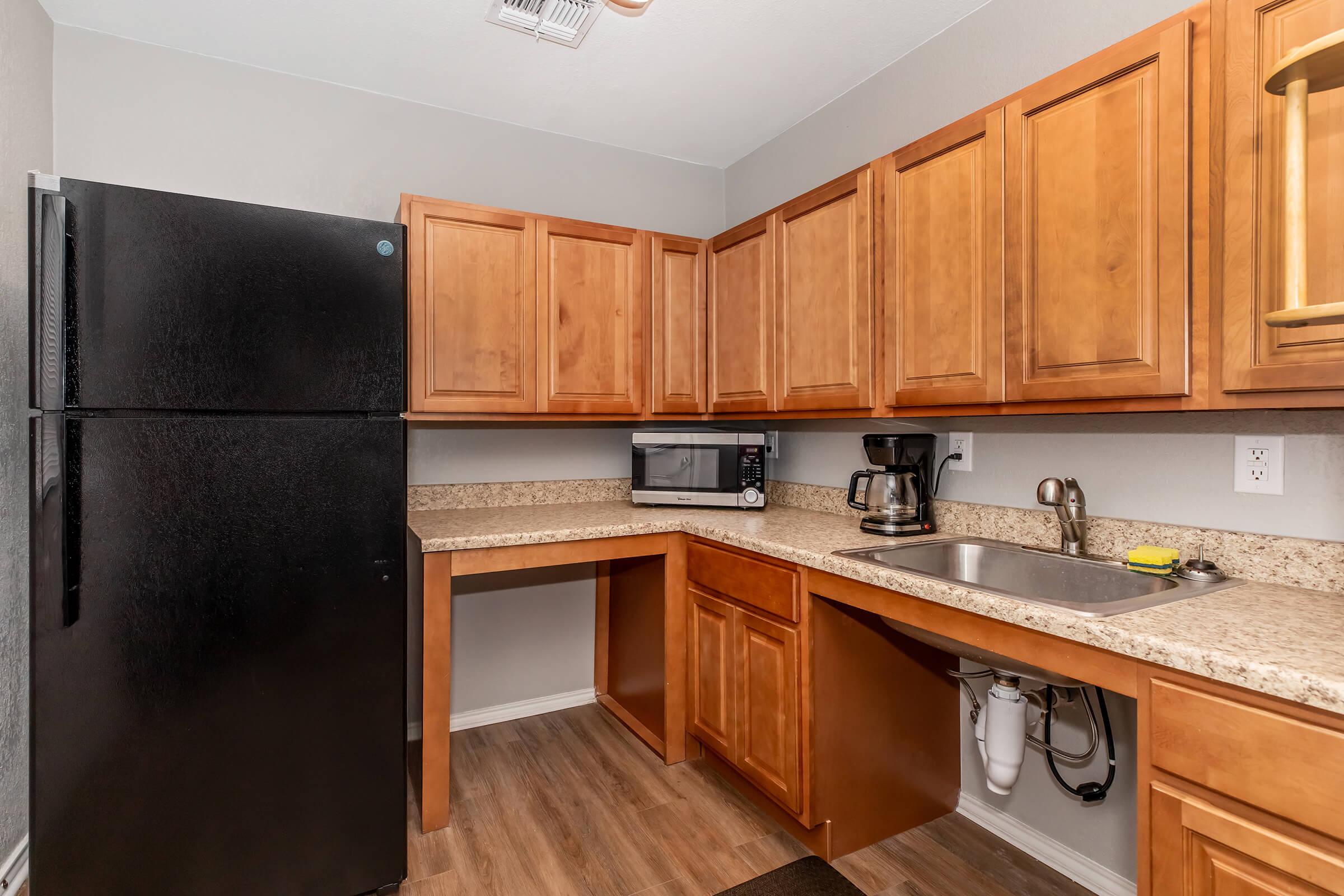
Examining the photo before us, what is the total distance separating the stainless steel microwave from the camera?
2562 mm

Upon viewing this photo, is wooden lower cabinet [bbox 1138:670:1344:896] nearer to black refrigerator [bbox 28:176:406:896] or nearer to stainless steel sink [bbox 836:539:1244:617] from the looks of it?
stainless steel sink [bbox 836:539:1244:617]

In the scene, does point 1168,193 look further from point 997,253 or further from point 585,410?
point 585,410

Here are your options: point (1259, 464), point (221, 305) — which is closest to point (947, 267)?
point (1259, 464)

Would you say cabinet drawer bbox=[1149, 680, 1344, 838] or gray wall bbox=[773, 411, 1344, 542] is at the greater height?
gray wall bbox=[773, 411, 1344, 542]

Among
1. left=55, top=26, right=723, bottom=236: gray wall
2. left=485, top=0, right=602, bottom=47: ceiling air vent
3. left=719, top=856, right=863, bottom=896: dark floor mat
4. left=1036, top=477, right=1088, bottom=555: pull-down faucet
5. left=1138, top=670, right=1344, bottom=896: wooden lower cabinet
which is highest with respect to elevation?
left=485, top=0, right=602, bottom=47: ceiling air vent

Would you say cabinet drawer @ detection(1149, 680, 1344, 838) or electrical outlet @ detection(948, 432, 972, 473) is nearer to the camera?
cabinet drawer @ detection(1149, 680, 1344, 838)

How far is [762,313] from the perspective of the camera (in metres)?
2.44

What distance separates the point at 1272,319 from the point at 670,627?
1.84m

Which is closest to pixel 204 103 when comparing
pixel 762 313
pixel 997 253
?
pixel 762 313

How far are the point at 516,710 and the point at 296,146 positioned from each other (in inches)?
94.5

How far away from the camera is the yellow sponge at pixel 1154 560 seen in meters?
1.44

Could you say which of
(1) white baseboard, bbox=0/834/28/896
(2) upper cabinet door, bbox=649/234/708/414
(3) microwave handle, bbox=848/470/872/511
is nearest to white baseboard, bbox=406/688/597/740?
(1) white baseboard, bbox=0/834/28/896

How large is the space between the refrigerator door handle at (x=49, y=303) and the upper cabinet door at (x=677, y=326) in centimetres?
175

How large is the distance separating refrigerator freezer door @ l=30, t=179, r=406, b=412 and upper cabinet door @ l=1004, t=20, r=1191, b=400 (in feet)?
5.15
